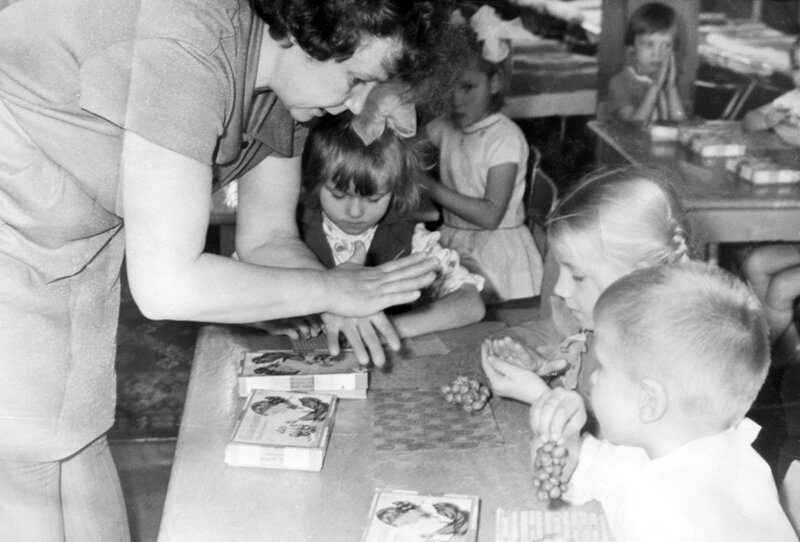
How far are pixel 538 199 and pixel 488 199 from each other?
0.15m

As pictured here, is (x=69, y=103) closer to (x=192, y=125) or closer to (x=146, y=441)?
(x=192, y=125)

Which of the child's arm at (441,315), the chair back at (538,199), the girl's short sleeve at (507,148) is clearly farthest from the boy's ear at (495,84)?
the child's arm at (441,315)

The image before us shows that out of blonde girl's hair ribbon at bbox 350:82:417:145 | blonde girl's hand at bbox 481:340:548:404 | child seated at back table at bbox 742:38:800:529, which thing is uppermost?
blonde girl's hair ribbon at bbox 350:82:417:145

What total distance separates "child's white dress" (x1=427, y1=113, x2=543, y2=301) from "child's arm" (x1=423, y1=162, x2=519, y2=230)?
3 cm

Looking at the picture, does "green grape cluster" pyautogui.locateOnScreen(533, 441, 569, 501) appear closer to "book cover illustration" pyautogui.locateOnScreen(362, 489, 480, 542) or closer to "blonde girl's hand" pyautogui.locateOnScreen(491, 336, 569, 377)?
"book cover illustration" pyautogui.locateOnScreen(362, 489, 480, 542)

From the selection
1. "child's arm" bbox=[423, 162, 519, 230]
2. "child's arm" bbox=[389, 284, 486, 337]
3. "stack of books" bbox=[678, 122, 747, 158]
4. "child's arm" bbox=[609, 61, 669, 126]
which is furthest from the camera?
"child's arm" bbox=[609, 61, 669, 126]

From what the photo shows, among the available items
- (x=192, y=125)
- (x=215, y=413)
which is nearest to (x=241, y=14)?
(x=192, y=125)

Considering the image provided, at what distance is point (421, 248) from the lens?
1.96 m

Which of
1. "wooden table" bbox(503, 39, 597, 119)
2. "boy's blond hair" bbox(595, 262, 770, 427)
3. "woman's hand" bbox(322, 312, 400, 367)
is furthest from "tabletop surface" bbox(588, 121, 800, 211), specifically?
"boy's blond hair" bbox(595, 262, 770, 427)

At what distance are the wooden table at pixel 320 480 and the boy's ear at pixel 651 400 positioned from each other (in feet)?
0.60

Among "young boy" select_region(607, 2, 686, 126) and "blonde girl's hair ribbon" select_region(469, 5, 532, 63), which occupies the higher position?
"blonde girl's hair ribbon" select_region(469, 5, 532, 63)

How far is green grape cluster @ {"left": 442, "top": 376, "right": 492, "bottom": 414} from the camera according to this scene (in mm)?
1243

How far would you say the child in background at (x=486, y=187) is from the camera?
256 cm

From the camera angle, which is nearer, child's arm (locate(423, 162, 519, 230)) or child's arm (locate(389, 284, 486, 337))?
child's arm (locate(389, 284, 486, 337))
